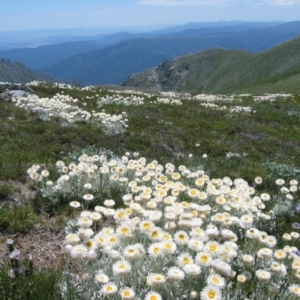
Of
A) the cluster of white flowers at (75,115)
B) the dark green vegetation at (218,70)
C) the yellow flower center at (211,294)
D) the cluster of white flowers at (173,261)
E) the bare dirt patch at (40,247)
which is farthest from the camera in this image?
the dark green vegetation at (218,70)

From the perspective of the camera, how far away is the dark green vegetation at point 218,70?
105 meters

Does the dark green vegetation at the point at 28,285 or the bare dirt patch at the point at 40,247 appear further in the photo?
the bare dirt patch at the point at 40,247

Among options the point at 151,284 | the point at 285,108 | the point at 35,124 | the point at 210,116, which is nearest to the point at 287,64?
the point at 285,108

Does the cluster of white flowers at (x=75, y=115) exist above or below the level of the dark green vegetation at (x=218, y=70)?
above

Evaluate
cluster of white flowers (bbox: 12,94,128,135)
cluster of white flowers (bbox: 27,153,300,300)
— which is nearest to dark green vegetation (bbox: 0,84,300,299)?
cluster of white flowers (bbox: 12,94,128,135)

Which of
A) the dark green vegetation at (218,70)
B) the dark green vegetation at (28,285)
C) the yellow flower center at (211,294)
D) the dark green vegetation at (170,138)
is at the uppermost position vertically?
the yellow flower center at (211,294)

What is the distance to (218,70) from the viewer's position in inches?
5822

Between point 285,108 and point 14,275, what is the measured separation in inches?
817

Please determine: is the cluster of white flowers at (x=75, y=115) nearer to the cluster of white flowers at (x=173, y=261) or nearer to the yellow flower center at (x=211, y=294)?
the cluster of white flowers at (x=173, y=261)

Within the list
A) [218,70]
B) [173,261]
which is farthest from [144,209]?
[218,70]

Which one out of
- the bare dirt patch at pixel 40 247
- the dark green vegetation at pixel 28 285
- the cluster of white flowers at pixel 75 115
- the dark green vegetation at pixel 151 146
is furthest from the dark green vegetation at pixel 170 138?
the dark green vegetation at pixel 28 285

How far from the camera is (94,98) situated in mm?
19922

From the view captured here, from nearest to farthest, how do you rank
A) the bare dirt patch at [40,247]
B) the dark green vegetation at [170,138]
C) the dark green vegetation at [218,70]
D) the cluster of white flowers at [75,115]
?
the bare dirt patch at [40,247]
the dark green vegetation at [170,138]
the cluster of white flowers at [75,115]
the dark green vegetation at [218,70]

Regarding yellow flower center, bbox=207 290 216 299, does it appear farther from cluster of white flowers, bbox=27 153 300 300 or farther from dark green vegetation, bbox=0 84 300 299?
dark green vegetation, bbox=0 84 300 299
